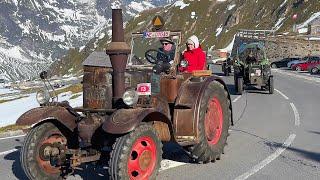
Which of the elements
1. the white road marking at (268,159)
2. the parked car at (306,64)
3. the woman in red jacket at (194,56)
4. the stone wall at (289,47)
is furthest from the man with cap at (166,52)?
the stone wall at (289,47)

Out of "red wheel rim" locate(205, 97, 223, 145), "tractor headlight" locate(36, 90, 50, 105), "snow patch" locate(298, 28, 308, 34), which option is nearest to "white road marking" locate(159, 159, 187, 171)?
"red wheel rim" locate(205, 97, 223, 145)

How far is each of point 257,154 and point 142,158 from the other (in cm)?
321

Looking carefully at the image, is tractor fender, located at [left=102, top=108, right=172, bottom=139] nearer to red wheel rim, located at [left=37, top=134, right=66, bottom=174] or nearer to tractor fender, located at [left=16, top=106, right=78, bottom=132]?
tractor fender, located at [left=16, top=106, right=78, bottom=132]

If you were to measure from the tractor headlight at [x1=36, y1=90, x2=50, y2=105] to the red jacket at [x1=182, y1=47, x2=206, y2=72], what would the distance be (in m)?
2.50

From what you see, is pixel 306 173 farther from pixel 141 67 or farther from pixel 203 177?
pixel 141 67

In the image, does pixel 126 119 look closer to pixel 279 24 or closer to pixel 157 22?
pixel 157 22

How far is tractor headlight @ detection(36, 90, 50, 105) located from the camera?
25.6 ft

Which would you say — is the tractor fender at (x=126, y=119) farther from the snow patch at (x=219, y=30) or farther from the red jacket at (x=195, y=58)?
the snow patch at (x=219, y=30)

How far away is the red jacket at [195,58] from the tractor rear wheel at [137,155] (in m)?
2.47

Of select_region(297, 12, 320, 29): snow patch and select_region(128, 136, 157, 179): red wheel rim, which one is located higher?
select_region(297, 12, 320, 29): snow patch

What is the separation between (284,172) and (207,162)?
4.10ft

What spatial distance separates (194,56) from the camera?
9047 millimetres

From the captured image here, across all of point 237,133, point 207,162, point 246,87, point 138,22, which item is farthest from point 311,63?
point 138,22

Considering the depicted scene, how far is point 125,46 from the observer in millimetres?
6941
